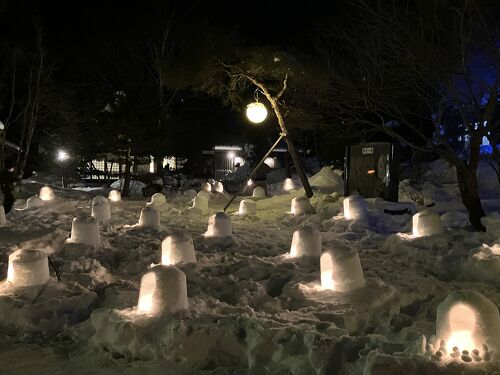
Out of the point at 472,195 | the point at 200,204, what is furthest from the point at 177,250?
the point at 200,204

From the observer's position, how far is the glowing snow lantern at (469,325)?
154 inches

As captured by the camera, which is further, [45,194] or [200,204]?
[45,194]

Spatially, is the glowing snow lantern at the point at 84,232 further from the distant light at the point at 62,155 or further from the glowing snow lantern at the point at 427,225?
the distant light at the point at 62,155

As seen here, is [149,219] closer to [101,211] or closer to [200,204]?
[101,211]

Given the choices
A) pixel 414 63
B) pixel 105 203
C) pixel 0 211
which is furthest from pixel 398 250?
→ pixel 0 211

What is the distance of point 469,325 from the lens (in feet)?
13.0

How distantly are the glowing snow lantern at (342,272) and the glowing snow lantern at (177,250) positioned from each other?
2.41 meters

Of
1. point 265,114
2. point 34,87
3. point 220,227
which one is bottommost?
point 220,227

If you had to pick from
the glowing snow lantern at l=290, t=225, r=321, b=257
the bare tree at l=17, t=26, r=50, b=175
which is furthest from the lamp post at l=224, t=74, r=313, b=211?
the bare tree at l=17, t=26, r=50, b=175

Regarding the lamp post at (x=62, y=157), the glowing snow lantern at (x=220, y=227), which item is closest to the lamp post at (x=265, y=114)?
the glowing snow lantern at (x=220, y=227)

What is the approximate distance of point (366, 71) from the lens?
12.7 m

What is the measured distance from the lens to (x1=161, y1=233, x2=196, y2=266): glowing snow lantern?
767cm

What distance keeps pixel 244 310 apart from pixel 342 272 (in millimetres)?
1444

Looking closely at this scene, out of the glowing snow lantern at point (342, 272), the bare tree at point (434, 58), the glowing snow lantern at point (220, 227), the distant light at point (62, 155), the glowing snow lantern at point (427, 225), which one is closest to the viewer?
the glowing snow lantern at point (342, 272)
